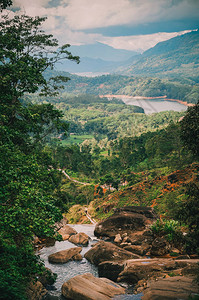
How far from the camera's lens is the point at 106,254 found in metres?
19.8

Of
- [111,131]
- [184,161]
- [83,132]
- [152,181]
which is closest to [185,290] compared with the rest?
[152,181]

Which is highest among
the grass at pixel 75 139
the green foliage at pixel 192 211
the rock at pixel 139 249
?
the green foliage at pixel 192 211

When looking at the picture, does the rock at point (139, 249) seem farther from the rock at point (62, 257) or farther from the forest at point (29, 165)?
the rock at point (62, 257)

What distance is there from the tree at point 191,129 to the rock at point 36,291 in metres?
11.7

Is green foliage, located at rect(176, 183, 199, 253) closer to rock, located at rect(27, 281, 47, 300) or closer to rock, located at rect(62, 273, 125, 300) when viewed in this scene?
rock, located at rect(62, 273, 125, 300)

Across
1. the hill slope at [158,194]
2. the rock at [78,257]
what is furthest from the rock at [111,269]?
the hill slope at [158,194]

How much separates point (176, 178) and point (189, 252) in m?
21.9

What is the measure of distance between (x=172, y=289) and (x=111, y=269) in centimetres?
668

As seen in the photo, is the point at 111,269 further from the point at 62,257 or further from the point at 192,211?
the point at 192,211

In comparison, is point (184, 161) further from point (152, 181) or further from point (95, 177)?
point (95, 177)

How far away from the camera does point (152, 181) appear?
4472 centimetres

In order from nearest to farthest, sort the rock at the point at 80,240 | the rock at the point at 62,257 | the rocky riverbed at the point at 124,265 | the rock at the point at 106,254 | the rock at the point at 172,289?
the rock at the point at 172,289 → the rocky riverbed at the point at 124,265 → the rock at the point at 106,254 → the rock at the point at 62,257 → the rock at the point at 80,240

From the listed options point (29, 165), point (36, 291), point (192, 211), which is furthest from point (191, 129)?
point (36, 291)

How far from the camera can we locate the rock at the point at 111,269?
1706cm
